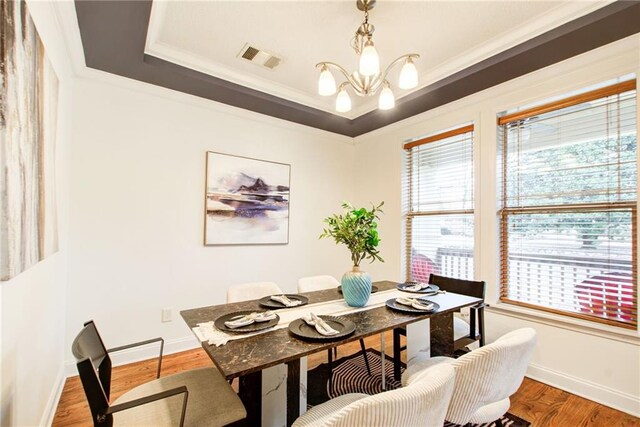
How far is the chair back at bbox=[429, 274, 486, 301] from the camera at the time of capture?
7.68ft

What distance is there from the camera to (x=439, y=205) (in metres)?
3.35

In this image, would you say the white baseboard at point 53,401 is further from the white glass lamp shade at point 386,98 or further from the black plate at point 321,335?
the white glass lamp shade at point 386,98

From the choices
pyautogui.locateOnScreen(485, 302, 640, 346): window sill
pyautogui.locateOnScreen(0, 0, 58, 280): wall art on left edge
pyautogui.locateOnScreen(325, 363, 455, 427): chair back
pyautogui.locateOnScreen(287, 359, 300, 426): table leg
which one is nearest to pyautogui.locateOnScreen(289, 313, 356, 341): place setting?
pyautogui.locateOnScreen(287, 359, 300, 426): table leg

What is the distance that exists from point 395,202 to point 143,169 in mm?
2791

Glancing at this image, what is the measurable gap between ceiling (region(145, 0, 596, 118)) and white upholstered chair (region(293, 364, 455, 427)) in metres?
2.18

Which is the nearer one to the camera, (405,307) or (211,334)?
(211,334)

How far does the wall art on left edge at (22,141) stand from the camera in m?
0.98

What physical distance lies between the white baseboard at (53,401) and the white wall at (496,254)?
128 inches

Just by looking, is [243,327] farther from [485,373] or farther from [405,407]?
[485,373]

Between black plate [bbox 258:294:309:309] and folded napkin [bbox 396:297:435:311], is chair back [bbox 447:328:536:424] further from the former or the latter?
black plate [bbox 258:294:309:309]

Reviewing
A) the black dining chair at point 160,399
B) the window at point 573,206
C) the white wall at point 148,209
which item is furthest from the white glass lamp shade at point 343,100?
the black dining chair at point 160,399

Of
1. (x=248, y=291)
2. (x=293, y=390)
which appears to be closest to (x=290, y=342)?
(x=293, y=390)

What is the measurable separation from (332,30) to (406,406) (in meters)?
2.40

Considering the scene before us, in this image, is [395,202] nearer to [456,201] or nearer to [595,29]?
[456,201]
